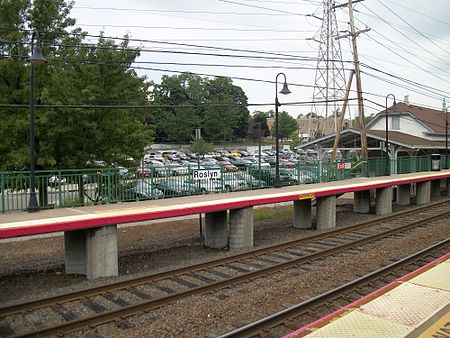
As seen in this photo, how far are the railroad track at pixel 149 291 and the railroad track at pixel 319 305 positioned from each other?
2116 mm

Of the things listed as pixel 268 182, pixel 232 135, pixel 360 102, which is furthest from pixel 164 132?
pixel 268 182

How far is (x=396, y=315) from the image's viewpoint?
6.29 meters

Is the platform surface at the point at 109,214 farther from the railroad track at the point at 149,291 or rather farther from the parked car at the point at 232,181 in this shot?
the railroad track at the point at 149,291

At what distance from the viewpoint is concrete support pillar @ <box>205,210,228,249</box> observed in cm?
1412

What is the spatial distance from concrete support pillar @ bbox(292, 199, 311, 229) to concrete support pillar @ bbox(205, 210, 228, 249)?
4.57 m

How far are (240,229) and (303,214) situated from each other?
16.0 ft

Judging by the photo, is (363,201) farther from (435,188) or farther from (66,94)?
(66,94)

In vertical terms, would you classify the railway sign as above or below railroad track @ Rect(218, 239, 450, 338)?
above

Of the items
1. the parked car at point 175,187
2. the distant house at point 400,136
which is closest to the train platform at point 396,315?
the parked car at point 175,187

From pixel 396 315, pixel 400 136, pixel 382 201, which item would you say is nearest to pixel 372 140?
pixel 400 136

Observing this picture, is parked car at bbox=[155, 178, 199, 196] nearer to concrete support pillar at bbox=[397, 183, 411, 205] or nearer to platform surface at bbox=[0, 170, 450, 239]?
platform surface at bbox=[0, 170, 450, 239]

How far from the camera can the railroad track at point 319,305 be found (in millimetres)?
6834

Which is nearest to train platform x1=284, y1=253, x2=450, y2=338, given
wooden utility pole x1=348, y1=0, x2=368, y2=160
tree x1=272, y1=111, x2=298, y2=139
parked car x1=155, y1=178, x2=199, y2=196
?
parked car x1=155, y1=178, x2=199, y2=196

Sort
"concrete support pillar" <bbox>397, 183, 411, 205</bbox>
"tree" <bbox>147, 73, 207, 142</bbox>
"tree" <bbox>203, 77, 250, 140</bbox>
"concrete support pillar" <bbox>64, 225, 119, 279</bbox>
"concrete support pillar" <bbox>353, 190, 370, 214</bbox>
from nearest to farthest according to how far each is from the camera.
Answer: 1. "concrete support pillar" <bbox>64, 225, 119, 279</bbox>
2. "concrete support pillar" <bbox>353, 190, 370, 214</bbox>
3. "concrete support pillar" <bbox>397, 183, 411, 205</bbox>
4. "tree" <bbox>147, 73, 207, 142</bbox>
5. "tree" <bbox>203, 77, 250, 140</bbox>
